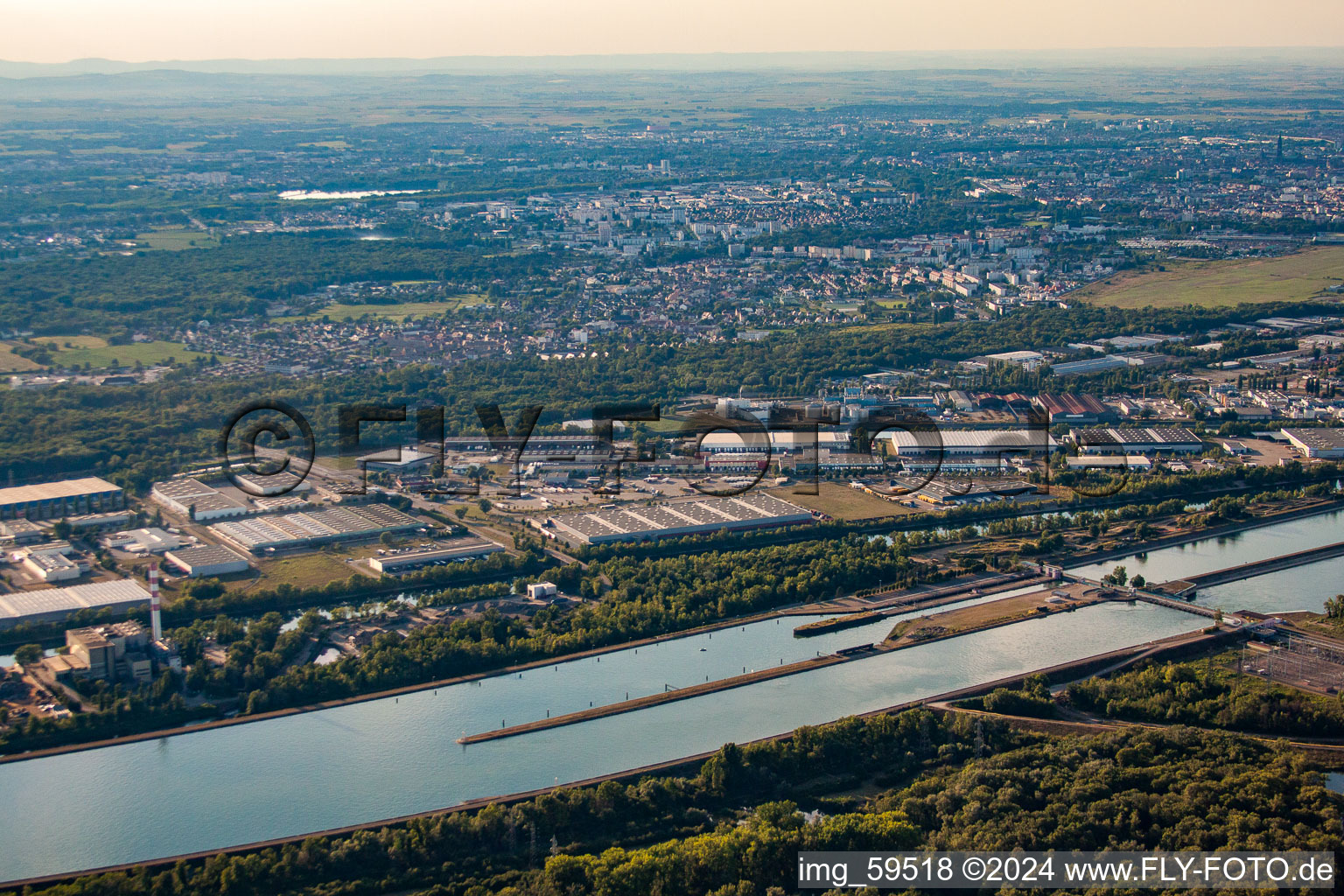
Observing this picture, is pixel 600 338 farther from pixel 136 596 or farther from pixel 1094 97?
pixel 1094 97

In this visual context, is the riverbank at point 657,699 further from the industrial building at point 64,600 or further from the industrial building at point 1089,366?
the industrial building at point 1089,366

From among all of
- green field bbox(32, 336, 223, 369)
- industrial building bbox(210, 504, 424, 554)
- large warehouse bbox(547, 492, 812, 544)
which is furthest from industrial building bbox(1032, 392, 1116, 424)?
green field bbox(32, 336, 223, 369)

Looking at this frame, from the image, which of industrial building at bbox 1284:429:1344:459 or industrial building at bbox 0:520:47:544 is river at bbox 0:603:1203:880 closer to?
industrial building at bbox 0:520:47:544

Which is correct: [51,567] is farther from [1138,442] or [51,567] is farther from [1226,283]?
[1226,283]

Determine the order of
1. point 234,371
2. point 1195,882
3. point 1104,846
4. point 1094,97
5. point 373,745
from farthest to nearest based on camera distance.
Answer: point 1094,97 → point 234,371 → point 373,745 → point 1104,846 → point 1195,882

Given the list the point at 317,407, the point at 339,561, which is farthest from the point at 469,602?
the point at 317,407

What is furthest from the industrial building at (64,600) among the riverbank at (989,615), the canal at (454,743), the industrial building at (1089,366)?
the industrial building at (1089,366)

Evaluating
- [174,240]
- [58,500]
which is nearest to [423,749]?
[58,500]
